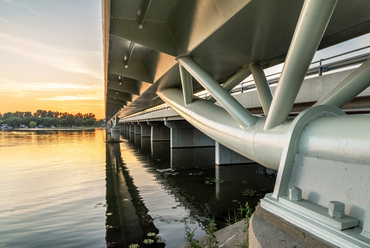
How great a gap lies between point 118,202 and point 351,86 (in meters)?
8.92

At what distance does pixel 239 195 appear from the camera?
417 inches

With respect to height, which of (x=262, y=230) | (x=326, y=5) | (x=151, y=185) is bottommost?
(x=151, y=185)

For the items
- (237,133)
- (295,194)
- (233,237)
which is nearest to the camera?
(295,194)

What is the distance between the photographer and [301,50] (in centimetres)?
312

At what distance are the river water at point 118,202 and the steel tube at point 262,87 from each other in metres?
3.94

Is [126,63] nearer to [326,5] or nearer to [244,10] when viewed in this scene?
[244,10]

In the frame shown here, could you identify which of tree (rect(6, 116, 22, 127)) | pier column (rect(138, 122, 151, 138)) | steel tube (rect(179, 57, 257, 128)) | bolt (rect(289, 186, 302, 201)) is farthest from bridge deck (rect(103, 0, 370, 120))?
tree (rect(6, 116, 22, 127))

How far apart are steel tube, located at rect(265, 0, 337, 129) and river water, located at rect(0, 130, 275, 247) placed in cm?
444

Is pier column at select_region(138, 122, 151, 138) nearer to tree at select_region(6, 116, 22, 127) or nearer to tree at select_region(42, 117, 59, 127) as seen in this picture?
tree at select_region(42, 117, 59, 127)

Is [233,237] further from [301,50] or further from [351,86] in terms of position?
[301,50]

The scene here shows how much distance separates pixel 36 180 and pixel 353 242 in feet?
50.5

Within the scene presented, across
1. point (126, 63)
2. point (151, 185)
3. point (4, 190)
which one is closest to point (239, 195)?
point (151, 185)

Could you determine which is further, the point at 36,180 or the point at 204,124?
the point at 36,180

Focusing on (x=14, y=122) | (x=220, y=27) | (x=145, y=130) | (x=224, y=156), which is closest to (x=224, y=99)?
(x=220, y=27)
